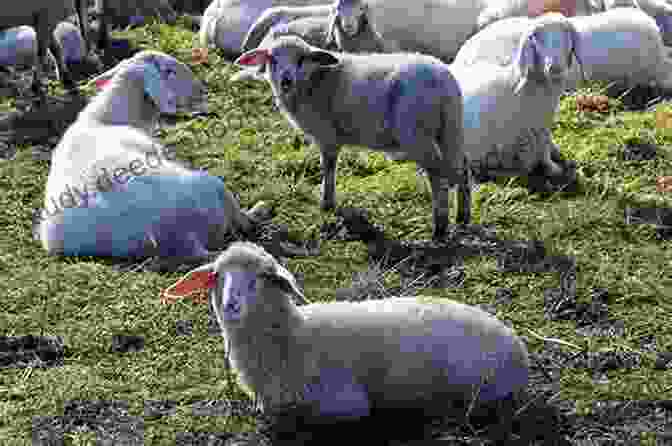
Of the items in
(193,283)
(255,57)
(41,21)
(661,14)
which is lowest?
(41,21)

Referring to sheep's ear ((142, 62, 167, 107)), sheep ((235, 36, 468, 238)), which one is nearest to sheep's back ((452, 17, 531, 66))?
A: sheep ((235, 36, 468, 238))

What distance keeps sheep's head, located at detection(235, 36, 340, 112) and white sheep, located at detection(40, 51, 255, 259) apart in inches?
27.2

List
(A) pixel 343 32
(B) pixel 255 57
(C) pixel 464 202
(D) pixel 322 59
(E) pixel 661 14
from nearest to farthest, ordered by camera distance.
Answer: (D) pixel 322 59
(C) pixel 464 202
(B) pixel 255 57
(A) pixel 343 32
(E) pixel 661 14

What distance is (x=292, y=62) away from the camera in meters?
6.95

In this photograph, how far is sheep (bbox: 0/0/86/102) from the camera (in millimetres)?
10016

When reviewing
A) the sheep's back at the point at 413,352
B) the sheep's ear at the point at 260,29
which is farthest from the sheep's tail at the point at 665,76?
the sheep's back at the point at 413,352

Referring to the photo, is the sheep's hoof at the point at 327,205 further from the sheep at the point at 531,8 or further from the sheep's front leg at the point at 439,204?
the sheep at the point at 531,8

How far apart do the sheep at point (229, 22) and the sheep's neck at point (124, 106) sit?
9.45ft

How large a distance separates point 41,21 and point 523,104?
4.42m

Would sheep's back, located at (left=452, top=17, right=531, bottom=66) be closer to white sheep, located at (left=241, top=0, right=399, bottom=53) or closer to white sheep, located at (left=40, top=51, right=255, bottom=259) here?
white sheep, located at (left=241, top=0, right=399, bottom=53)

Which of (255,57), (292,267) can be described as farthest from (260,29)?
(292,267)

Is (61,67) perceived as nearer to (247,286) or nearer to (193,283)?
(193,283)

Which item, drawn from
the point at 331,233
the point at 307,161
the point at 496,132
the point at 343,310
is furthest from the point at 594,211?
the point at 343,310

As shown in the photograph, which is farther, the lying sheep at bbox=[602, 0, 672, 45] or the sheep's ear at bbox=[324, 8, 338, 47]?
the lying sheep at bbox=[602, 0, 672, 45]
